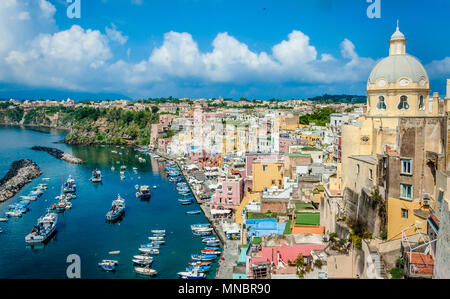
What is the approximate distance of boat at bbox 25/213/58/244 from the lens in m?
11.3

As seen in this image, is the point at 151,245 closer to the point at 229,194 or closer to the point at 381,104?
the point at 229,194

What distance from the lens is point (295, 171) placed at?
10859 mm

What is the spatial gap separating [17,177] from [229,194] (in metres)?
12.6

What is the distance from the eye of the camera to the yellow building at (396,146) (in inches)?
171

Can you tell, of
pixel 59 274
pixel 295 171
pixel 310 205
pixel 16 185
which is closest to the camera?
pixel 310 205

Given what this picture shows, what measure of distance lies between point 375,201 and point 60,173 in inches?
803

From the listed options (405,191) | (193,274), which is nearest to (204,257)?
(193,274)

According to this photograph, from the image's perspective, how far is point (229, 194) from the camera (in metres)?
12.9

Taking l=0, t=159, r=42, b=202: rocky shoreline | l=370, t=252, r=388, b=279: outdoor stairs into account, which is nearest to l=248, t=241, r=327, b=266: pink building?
l=370, t=252, r=388, b=279: outdoor stairs

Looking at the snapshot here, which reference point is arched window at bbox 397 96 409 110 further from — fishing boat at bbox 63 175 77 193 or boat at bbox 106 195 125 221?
fishing boat at bbox 63 175 77 193

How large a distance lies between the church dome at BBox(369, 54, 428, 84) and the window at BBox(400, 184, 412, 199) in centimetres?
214

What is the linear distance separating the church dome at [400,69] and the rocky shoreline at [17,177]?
50.1 feet

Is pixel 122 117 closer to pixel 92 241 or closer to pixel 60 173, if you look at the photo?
pixel 60 173
